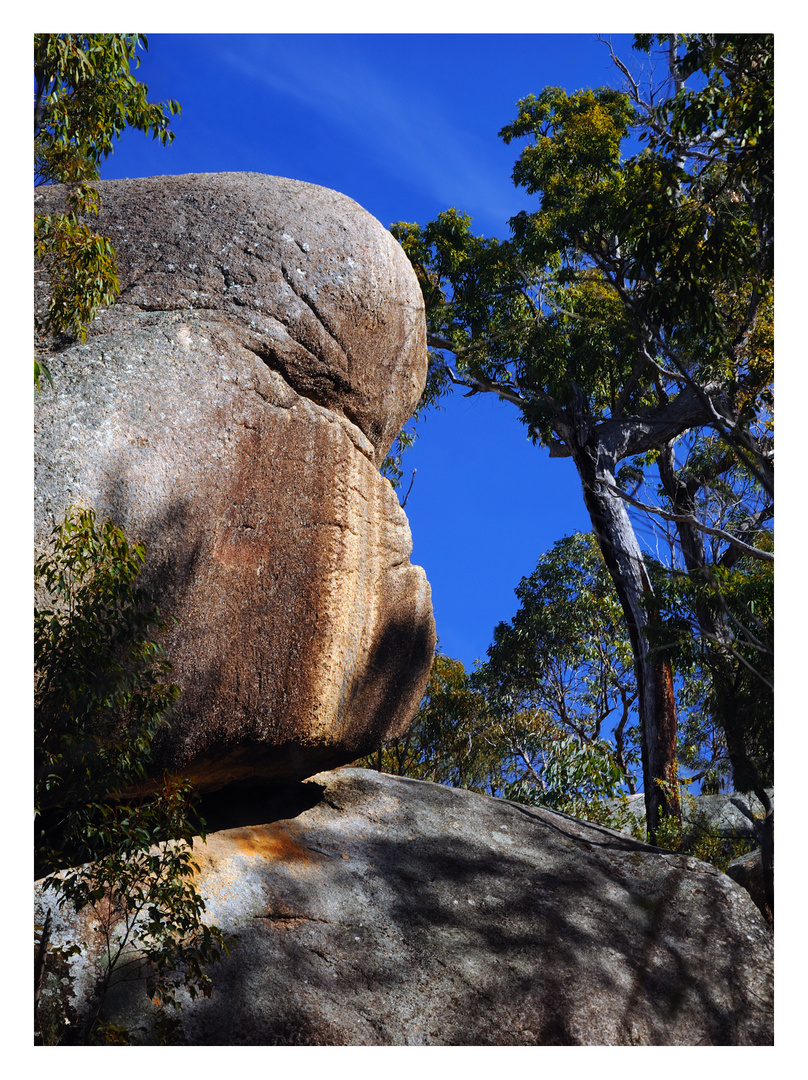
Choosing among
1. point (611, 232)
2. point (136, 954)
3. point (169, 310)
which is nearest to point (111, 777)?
point (136, 954)

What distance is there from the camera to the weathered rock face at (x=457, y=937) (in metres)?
5.39

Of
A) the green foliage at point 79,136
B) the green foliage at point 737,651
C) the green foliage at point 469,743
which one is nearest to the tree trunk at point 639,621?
the green foliage at point 469,743

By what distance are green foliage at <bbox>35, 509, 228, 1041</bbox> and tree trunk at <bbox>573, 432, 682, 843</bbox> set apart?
7839mm

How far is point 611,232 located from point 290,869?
9.43 meters

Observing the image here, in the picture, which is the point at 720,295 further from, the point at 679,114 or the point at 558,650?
the point at 558,650

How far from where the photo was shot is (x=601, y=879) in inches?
279

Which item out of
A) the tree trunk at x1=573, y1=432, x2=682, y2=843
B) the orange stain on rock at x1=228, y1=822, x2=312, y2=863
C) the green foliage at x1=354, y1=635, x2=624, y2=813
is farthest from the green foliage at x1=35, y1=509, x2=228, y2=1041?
the green foliage at x1=354, y1=635, x2=624, y2=813

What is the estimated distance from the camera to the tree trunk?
12.2m

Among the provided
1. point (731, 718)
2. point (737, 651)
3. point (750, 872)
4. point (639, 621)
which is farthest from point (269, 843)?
point (639, 621)

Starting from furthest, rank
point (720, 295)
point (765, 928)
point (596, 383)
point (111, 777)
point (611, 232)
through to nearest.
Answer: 1. point (596, 383)
2. point (611, 232)
3. point (720, 295)
4. point (765, 928)
5. point (111, 777)

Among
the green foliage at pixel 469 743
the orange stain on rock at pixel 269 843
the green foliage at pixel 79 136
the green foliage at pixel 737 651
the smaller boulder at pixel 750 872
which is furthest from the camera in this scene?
the green foliage at pixel 469 743

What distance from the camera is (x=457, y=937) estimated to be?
6137 mm

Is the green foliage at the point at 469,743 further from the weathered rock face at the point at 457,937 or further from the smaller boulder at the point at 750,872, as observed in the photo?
the weathered rock face at the point at 457,937

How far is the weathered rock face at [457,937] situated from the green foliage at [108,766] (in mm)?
313
